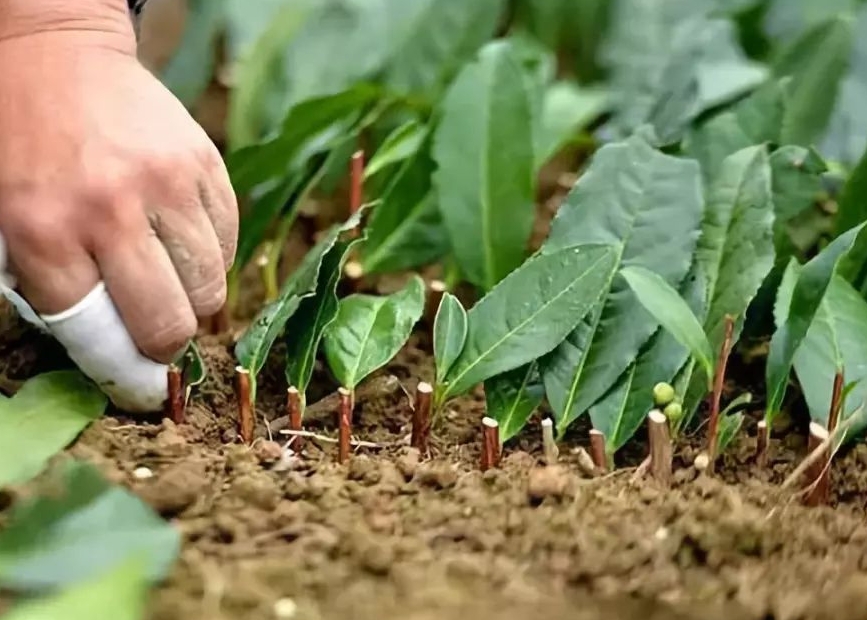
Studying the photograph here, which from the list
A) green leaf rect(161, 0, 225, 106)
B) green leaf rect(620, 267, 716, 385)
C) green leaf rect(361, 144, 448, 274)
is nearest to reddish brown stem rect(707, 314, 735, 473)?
green leaf rect(620, 267, 716, 385)

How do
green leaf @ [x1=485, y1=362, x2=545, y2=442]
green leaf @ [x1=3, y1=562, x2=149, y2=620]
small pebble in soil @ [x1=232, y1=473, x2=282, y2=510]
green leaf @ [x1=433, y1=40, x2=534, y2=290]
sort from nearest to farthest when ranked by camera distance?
green leaf @ [x1=3, y1=562, x2=149, y2=620] < small pebble in soil @ [x1=232, y1=473, x2=282, y2=510] < green leaf @ [x1=485, y1=362, x2=545, y2=442] < green leaf @ [x1=433, y1=40, x2=534, y2=290]

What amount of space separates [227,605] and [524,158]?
37 centimetres

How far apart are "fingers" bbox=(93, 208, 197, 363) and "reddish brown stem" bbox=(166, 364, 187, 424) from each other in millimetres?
22

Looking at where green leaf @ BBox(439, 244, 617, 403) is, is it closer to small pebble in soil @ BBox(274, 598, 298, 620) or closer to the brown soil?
the brown soil

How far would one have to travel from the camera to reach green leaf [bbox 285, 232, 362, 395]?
59cm

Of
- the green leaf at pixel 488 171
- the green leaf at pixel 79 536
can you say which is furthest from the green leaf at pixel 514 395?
the green leaf at pixel 79 536

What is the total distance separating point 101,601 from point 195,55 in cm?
63

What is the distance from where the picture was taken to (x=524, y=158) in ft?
2.32

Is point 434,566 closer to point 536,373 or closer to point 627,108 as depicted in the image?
point 536,373

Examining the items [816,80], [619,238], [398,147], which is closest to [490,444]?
[619,238]

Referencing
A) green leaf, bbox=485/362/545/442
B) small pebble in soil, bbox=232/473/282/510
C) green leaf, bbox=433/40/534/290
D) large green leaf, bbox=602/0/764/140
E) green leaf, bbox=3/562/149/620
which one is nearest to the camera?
green leaf, bbox=3/562/149/620

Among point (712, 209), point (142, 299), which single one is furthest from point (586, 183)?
point (142, 299)

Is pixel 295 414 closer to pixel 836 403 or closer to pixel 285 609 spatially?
pixel 285 609

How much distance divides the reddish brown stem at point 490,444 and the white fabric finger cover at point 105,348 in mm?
158
